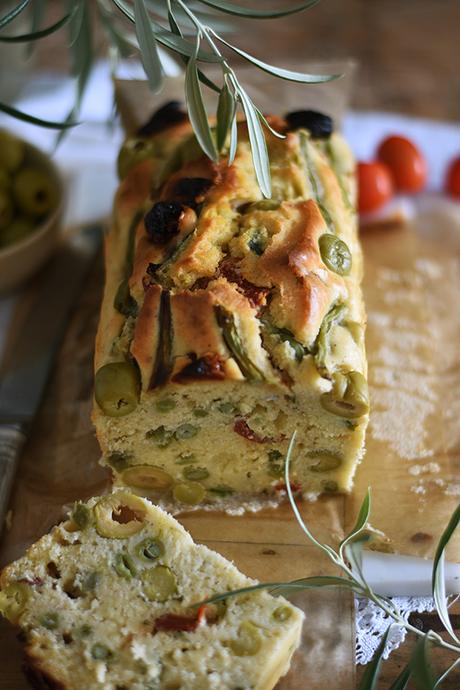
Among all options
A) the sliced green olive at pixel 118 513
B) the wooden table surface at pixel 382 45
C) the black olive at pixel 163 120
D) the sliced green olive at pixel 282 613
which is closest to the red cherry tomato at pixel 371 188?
the wooden table surface at pixel 382 45

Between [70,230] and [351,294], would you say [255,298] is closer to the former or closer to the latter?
[351,294]

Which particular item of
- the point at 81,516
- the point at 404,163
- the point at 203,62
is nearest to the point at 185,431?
the point at 81,516

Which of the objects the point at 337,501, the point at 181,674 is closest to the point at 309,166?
the point at 337,501

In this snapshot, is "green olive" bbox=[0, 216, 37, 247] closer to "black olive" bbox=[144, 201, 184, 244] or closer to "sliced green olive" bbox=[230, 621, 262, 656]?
"black olive" bbox=[144, 201, 184, 244]

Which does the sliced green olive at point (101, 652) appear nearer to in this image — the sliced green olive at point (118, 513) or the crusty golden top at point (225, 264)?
the sliced green olive at point (118, 513)

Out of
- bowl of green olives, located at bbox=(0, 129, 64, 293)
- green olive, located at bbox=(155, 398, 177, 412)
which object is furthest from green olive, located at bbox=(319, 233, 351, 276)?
bowl of green olives, located at bbox=(0, 129, 64, 293)

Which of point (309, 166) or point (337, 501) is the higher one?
point (309, 166)
